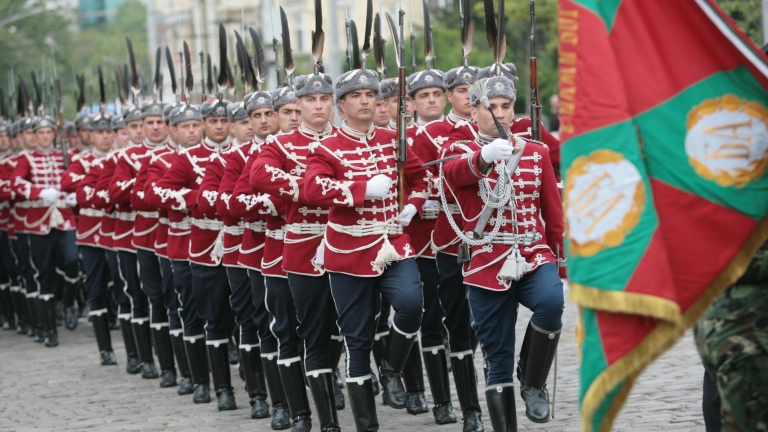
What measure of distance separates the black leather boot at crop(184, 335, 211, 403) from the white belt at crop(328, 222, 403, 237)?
10.3 feet

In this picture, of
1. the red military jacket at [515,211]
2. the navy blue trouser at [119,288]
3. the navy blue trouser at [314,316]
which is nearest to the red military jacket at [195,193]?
the navy blue trouser at [314,316]

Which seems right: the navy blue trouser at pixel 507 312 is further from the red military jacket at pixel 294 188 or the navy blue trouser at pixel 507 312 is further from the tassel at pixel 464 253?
the red military jacket at pixel 294 188

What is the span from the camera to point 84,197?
39.8ft

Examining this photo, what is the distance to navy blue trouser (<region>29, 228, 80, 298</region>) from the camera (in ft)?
46.7

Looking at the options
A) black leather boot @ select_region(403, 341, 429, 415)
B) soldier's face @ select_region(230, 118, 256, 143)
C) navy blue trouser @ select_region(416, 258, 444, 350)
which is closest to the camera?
navy blue trouser @ select_region(416, 258, 444, 350)

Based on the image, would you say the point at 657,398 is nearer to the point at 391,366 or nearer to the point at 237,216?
the point at 391,366

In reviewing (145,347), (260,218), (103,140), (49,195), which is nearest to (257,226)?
(260,218)

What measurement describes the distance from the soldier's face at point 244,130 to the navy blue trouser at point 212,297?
0.96 m

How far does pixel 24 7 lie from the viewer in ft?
140

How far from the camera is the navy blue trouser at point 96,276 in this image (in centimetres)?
1227

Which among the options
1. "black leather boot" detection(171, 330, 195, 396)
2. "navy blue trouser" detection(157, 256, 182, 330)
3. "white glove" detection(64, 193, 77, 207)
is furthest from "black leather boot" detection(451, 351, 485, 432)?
"white glove" detection(64, 193, 77, 207)

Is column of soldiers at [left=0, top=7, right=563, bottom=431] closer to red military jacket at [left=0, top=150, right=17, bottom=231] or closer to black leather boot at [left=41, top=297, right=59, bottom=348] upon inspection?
black leather boot at [left=41, top=297, right=59, bottom=348]

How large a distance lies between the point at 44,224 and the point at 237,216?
6.34 metres

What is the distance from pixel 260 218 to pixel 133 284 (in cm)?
322
